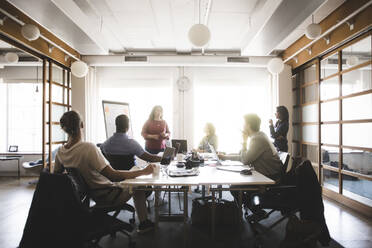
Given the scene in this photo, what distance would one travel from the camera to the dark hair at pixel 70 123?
6.17 ft

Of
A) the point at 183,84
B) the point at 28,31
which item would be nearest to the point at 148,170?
the point at 28,31

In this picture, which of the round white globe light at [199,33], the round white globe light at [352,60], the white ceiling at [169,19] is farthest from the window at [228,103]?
the round white globe light at [199,33]

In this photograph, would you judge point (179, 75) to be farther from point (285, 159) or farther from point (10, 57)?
point (285, 159)

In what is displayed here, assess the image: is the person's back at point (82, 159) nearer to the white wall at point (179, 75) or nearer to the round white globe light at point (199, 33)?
the round white globe light at point (199, 33)

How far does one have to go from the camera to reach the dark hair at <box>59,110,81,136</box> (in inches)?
74.1

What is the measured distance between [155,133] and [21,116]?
15.6 feet

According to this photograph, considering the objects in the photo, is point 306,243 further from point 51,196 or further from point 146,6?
point 146,6

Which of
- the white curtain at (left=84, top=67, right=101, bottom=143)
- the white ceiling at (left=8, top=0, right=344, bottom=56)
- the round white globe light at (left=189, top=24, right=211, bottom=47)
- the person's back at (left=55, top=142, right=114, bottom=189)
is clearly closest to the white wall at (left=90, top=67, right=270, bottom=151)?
the white curtain at (left=84, top=67, right=101, bottom=143)

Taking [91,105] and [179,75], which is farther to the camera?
[179,75]

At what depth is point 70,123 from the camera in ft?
6.19

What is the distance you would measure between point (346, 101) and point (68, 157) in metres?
4.16

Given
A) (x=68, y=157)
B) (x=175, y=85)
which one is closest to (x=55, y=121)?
(x=175, y=85)

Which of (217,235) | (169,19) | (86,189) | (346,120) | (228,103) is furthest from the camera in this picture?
(228,103)

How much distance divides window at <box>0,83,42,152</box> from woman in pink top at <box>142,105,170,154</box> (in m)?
4.21
